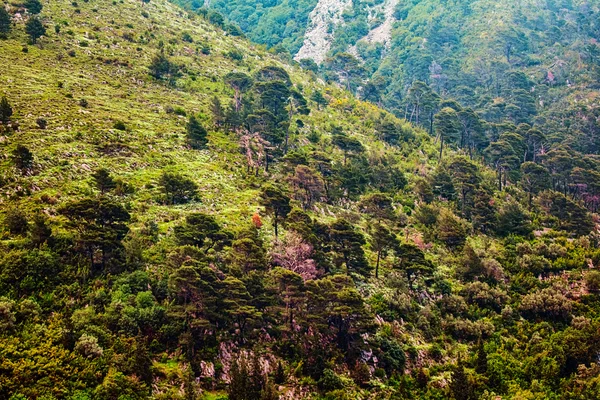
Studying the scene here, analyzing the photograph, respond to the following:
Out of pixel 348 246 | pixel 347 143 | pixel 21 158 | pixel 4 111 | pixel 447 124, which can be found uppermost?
pixel 447 124

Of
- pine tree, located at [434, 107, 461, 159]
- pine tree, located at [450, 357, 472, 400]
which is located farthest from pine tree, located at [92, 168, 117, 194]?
pine tree, located at [434, 107, 461, 159]

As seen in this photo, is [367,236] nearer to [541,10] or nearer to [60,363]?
[60,363]

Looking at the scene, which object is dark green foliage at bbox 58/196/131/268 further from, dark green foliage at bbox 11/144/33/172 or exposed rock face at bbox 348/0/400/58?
exposed rock face at bbox 348/0/400/58

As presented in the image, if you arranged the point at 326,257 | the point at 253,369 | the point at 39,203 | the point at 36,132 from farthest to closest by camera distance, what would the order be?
the point at 36,132 < the point at 326,257 < the point at 39,203 < the point at 253,369

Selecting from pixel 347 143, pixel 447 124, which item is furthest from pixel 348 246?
pixel 447 124

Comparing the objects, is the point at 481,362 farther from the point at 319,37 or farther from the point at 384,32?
the point at 384,32

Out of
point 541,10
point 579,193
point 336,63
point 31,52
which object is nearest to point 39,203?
point 31,52
